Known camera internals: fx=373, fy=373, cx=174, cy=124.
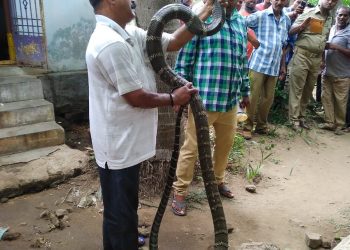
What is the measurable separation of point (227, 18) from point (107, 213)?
200cm

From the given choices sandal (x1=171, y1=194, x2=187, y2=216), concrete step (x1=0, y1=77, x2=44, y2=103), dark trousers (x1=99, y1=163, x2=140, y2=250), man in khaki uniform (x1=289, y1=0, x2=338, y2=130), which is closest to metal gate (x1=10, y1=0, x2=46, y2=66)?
concrete step (x1=0, y1=77, x2=44, y2=103)

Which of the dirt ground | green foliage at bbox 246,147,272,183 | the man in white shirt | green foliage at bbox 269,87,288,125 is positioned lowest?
the dirt ground

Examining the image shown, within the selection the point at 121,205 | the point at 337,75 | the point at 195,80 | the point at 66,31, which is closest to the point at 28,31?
the point at 66,31

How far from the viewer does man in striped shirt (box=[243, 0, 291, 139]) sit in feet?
18.3

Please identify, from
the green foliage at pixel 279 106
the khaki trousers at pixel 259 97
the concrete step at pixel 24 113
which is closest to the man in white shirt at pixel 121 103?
the concrete step at pixel 24 113

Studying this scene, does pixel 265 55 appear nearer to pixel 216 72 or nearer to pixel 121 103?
pixel 216 72

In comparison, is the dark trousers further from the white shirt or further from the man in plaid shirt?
the man in plaid shirt

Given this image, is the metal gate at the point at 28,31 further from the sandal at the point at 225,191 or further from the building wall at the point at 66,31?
the sandal at the point at 225,191

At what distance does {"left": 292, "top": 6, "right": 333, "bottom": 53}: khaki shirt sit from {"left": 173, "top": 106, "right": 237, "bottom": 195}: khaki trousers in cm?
332

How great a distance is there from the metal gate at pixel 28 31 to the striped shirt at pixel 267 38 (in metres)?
3.16

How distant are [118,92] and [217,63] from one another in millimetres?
1444

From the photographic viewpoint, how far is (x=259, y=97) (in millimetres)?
6098

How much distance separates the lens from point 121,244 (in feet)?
8.19

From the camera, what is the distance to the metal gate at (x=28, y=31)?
223 inches
